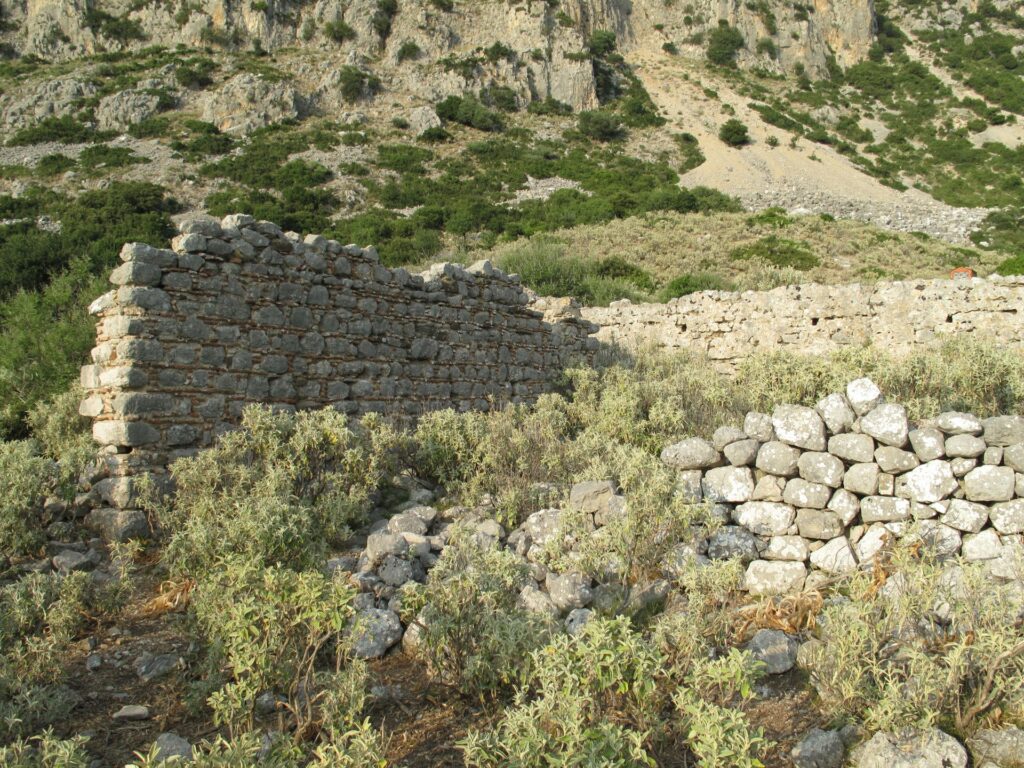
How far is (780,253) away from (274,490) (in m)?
19.5

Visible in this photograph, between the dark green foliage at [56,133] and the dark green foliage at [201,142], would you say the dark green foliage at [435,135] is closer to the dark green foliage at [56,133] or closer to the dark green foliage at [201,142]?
the dark green foliage at [201,142]

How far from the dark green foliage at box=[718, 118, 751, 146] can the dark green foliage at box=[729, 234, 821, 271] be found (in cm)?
2315

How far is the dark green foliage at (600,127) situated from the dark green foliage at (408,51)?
42.7 ft

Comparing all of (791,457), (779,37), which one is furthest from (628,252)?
(779,37)

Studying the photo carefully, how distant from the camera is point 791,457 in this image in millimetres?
5027

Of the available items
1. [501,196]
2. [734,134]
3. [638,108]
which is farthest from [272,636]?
[638,108]

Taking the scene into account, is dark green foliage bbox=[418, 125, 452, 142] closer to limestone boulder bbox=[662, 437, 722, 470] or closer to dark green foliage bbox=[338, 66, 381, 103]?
dark green foliage bbox=[338, 66, 381, 103]

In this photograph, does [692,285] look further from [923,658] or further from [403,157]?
[403,157]

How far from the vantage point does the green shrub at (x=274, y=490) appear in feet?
14.0

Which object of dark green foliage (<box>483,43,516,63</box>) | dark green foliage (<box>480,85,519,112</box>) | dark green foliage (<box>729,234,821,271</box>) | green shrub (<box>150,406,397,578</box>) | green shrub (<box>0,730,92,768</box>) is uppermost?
dark green foliage (<box>483,43,516,63</box>)

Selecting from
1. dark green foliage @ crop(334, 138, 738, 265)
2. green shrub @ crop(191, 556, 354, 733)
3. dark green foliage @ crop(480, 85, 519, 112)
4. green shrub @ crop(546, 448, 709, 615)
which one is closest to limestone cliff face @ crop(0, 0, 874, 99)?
dark green foliage @ crop(480, 85, 519, 112)

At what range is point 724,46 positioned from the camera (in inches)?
2258

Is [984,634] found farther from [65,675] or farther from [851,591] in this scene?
[65,675]

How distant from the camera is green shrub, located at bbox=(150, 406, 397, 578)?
427 cm
